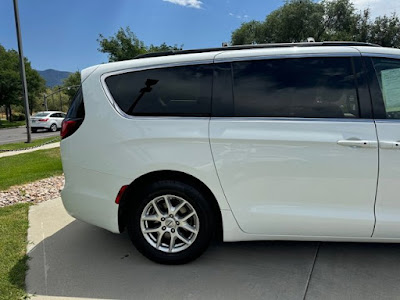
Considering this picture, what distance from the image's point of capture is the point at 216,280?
2490 mm

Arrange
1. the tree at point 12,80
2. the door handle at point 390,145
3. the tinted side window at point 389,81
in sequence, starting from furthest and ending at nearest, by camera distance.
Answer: the tree at point 12,80 → the tinted side window at point 389,81 → the door handle at point 390,145

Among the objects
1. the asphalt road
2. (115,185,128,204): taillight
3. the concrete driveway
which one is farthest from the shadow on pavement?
the asphalt road

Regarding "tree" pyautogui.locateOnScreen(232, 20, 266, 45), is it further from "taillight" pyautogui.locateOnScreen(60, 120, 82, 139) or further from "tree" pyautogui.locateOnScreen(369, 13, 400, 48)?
"taillight" pyautogui.locateOnScreen(60, 120, 82, 139)

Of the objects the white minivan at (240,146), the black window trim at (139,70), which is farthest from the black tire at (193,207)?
the black window trim at (139,70)

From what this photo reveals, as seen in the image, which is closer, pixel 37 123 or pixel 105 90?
pixel 105 90

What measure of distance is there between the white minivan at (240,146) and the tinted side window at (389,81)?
0.03 feet

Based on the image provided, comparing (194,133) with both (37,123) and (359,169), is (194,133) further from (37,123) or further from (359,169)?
(37,123)

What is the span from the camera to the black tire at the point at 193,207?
2.57 m

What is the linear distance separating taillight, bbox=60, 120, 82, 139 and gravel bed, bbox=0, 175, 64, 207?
2.20 m

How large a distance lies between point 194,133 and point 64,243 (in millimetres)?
1898

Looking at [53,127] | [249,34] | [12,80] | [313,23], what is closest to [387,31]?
[313,23]

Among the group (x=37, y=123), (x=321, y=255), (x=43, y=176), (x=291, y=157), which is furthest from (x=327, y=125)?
(x=37, y=123)

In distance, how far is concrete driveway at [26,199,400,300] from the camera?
2.34 meters

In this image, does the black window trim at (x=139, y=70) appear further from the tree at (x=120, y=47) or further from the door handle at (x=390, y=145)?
the tree at (x=120, y=47)
